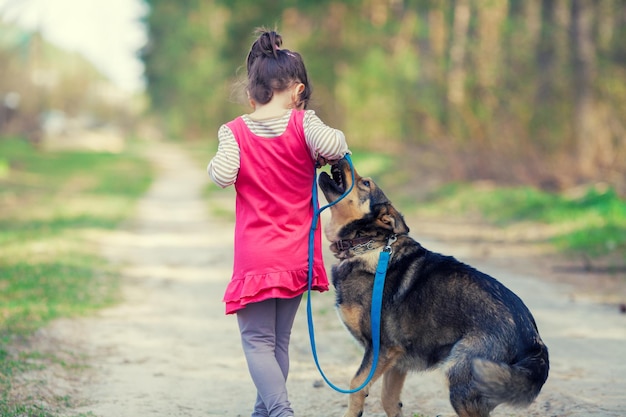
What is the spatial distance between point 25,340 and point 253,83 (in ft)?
12.0

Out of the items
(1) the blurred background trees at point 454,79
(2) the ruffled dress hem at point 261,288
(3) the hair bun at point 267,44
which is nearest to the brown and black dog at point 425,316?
(2) the ruffled dress hem at point 261,288

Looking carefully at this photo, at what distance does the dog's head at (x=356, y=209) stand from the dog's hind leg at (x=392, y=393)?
93 cm

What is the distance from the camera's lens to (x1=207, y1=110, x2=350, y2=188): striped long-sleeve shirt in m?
3.99

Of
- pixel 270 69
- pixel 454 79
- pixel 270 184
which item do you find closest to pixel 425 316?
pixel 270 184

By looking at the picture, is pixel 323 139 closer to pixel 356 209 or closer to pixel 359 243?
pixel 356 209

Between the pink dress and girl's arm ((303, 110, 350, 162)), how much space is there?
0.06 metres

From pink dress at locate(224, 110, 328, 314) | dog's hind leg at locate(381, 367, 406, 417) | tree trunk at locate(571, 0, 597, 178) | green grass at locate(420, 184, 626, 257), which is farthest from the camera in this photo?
tree trunk at locate(571, 0, 597, 178)

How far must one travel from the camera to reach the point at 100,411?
16.1ft

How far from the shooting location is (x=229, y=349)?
659 cm

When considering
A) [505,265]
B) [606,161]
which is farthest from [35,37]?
[505,265]

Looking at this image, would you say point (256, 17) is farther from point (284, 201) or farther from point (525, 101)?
point (284, 201)

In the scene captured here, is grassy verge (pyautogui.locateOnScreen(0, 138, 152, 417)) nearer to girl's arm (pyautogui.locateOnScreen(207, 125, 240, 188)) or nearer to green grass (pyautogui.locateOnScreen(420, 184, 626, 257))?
girl's arm (pyautogui.locateOnScreen(207, 125, 240, 188))

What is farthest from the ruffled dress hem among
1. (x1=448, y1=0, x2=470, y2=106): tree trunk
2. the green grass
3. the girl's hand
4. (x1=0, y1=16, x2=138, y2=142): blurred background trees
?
(x1=0, y1=16, x2=138, y2=142): blurred background trees

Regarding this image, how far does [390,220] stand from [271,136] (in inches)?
35.7
